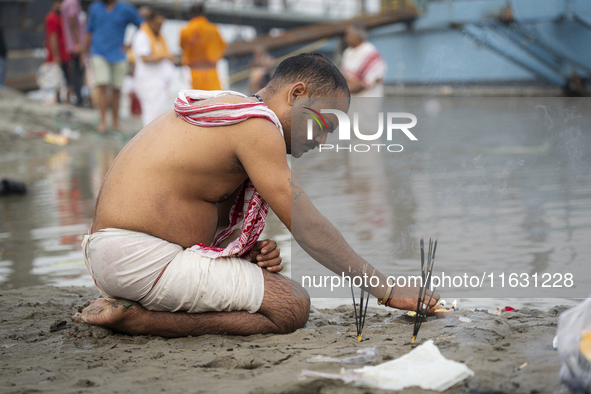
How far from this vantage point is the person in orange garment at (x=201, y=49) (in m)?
8.16

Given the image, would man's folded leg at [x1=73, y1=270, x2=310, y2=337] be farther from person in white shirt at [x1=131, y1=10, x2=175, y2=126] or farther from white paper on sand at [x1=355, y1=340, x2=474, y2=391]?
person in white shirt at [x1=131, y1=10, x2=175, y2=126]

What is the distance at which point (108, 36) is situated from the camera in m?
9.18

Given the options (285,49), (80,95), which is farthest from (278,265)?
(285,49)

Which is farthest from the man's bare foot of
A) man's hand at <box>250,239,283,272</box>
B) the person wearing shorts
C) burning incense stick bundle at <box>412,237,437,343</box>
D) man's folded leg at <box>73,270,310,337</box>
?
the person wearing shorts

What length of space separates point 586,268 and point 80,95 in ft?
40.0

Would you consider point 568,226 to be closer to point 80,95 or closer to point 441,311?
point 441,311

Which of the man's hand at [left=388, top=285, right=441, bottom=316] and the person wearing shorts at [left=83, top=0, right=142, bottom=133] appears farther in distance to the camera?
the person wearing shorts at [left=83, top=0, right=142, bottom=133]

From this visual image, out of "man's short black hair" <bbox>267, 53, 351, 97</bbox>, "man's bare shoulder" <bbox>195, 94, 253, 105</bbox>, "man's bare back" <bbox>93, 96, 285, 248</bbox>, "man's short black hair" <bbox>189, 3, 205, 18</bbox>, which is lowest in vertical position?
"man's bare back" <bbox>93, 96, 285, 248</bbox>

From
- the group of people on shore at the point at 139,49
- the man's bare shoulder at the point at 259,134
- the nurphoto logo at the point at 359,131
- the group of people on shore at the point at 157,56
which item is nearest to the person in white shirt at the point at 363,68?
the group of people on shore at the point at 157,56

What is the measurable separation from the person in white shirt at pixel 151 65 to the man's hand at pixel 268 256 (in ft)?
20.8

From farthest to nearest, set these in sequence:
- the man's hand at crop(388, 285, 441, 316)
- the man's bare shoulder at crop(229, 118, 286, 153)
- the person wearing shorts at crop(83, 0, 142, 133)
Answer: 1. the person wearing shorts at crop(83, 0, 142, 133)
2. the man's hand at crop(388, 285, 441, 316)
3. the man's bare shoulder at crop(229, 118, 286, 153)

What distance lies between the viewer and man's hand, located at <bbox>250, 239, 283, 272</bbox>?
8.16 ft

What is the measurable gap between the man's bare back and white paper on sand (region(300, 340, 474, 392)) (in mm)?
854

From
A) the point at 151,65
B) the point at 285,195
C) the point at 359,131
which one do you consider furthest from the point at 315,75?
the point at 151,65
